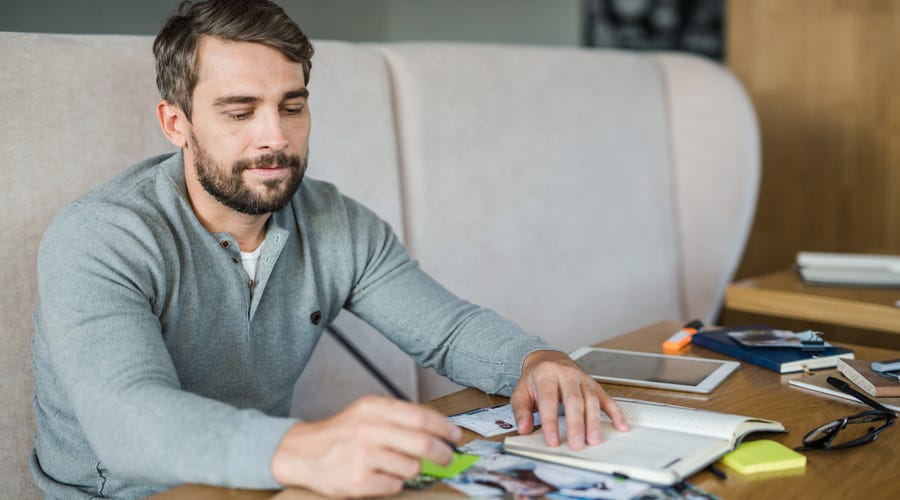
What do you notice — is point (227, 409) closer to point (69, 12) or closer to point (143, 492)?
point (143, 492)

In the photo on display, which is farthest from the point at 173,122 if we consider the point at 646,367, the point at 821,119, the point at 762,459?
the point at 821,119

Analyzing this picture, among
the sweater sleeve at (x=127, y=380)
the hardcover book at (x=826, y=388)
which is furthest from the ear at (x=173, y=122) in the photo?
the hardcover book at (x=826, y=388)

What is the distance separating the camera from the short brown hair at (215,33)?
4.14 ft

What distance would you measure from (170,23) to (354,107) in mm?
557

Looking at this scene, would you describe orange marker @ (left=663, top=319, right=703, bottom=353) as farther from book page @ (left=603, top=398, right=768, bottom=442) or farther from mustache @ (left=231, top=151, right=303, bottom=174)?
mustache @ (left=231, top=151, right=303, bottom=174)

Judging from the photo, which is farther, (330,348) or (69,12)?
(69,12)

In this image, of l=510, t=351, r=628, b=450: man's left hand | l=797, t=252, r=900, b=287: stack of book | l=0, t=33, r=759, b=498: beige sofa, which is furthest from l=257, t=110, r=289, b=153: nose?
l=797, t=252, r=900, b=287: stack of book

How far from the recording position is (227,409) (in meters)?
0.93

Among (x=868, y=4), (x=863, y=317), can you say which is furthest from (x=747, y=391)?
(x=868, y=4)

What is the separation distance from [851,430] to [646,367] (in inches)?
13.0

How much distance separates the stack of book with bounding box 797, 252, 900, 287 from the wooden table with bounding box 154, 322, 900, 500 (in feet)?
1.60

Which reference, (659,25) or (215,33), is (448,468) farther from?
(659,25)

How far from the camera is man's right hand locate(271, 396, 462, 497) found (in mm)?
853

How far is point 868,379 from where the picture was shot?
4.12 feet
